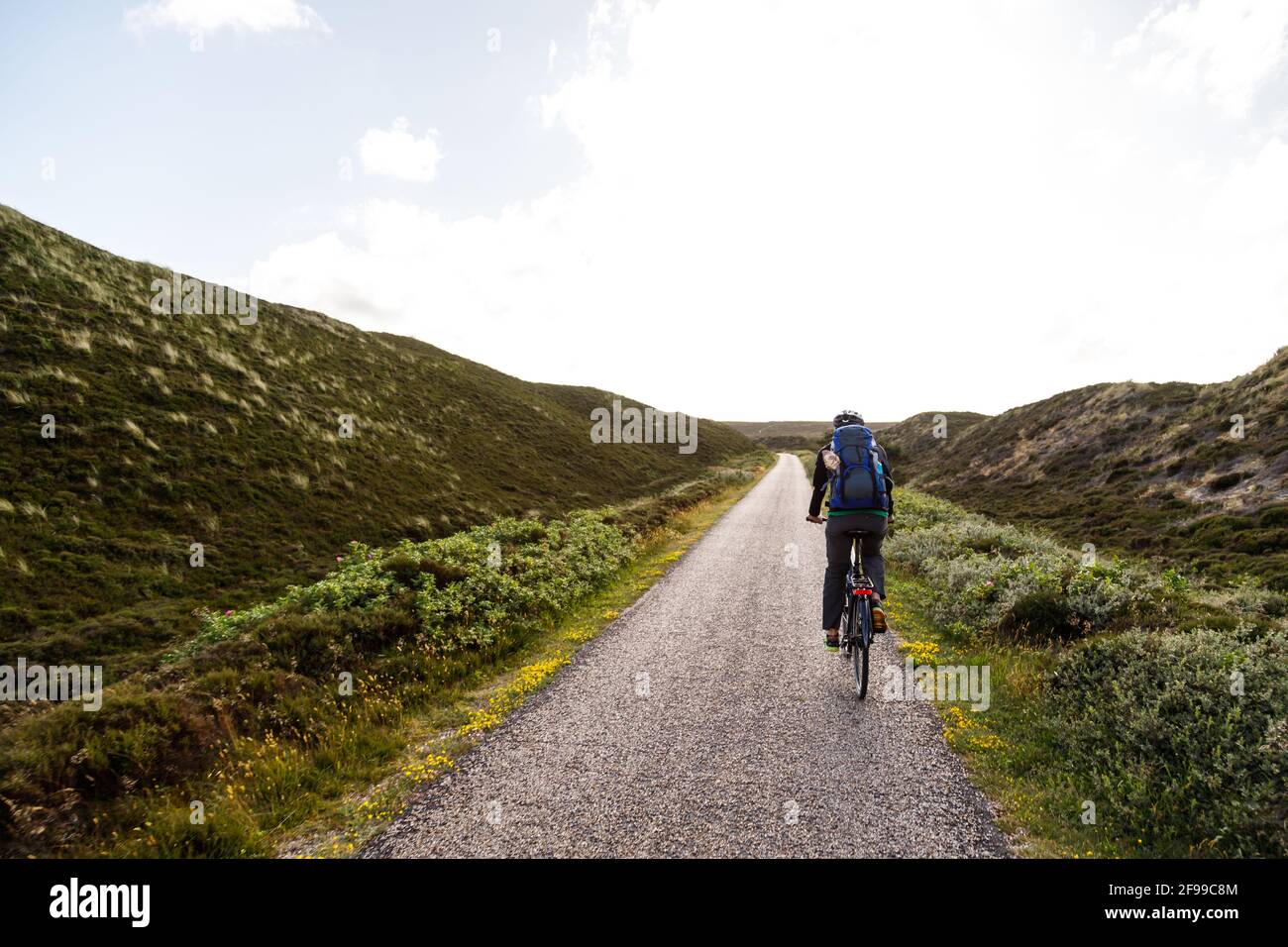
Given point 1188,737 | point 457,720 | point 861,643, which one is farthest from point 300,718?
point 1188,737

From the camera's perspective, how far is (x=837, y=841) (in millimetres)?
4020

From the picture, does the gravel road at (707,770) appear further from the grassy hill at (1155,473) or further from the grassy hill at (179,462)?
the grassy hill at (1155,473)

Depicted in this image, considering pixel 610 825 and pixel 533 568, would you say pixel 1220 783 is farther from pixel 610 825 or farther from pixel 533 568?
pixel 533 568

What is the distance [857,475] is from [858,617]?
1.87 m

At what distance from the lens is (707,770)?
5.02 metres

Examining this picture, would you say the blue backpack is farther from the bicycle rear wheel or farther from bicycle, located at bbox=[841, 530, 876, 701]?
the bicycle rear wheel

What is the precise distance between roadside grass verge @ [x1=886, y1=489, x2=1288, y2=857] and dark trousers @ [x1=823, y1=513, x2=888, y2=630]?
174cm

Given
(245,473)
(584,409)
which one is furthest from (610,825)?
(584,409)

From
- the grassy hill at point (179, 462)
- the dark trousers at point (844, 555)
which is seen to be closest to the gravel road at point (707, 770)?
the dark trousers at point (844, 555)

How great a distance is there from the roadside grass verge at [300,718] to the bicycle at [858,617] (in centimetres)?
427

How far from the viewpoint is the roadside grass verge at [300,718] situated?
4309 millimetres

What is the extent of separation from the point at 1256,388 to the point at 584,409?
58.2m

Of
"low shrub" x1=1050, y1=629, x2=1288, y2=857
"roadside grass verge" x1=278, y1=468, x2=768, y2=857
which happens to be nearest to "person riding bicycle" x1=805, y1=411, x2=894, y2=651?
"low shrub" x1=1050, y1=629, x2=1288, y2=857

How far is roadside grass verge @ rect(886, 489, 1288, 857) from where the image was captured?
395 cm
